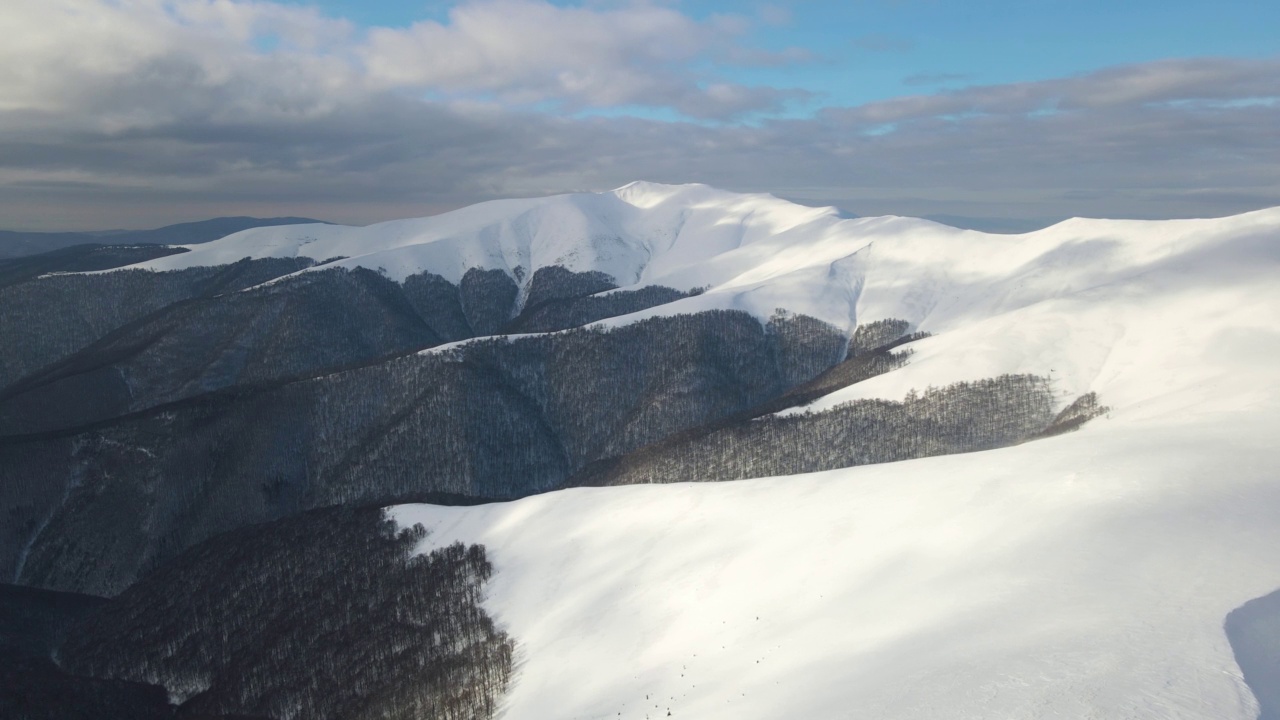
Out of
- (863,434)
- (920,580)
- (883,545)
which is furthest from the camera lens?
(863,434)

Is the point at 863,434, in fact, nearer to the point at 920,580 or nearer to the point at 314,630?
the point at 314,630

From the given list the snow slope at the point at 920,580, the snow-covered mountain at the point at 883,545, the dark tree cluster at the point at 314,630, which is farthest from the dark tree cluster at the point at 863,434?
the dark tree cluster at the point at 314,630

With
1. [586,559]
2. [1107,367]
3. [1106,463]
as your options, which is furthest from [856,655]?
[1107,367]

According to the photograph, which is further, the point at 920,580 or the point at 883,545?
the point at 883,545

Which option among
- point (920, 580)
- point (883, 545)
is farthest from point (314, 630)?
point (920, 580)

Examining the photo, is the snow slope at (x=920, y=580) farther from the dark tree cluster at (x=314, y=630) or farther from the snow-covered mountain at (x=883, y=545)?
the dark tree cluster at (x=314, y=630)

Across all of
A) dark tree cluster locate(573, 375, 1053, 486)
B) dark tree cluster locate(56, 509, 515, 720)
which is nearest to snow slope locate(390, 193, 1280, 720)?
dark tree cluster locate(56, 509, 515, 720)

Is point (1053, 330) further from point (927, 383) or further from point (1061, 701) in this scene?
point (1061, 701)

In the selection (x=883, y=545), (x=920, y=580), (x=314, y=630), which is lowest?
(x=314, y=630)
